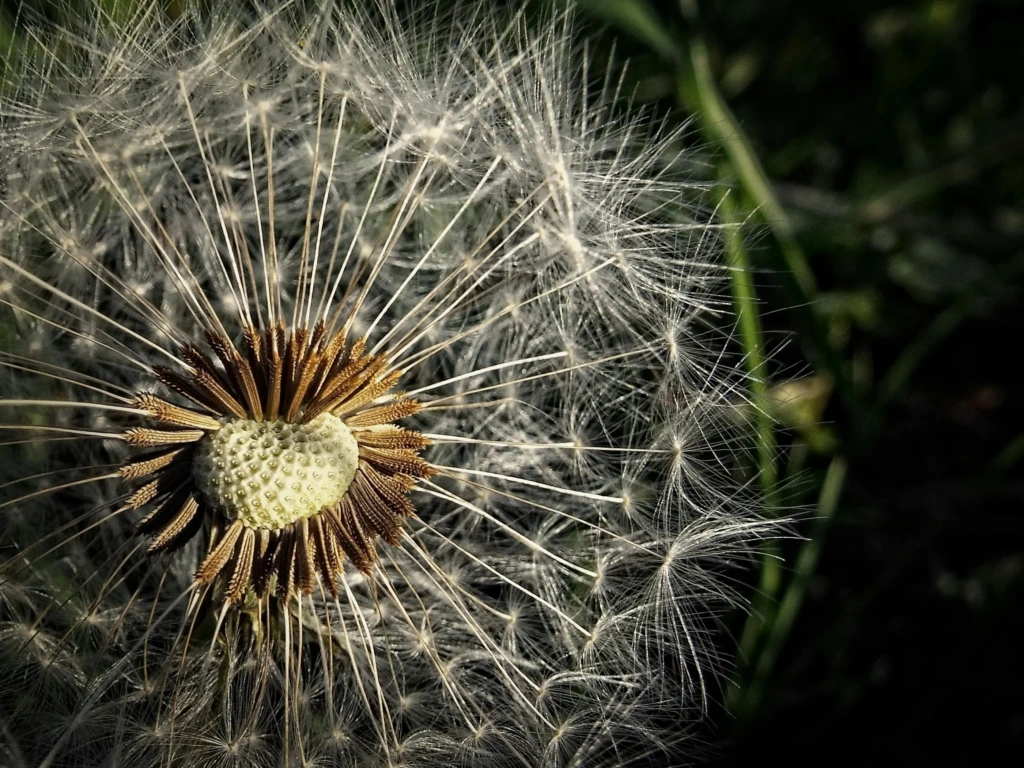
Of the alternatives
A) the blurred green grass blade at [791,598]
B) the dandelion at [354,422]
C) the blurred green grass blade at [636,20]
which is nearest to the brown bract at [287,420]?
the dandelion at [354,422]

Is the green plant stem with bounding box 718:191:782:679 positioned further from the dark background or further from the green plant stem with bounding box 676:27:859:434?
the dark background

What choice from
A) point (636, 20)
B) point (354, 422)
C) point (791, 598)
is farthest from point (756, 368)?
point (636, 20)

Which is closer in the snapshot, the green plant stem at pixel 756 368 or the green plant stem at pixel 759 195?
the green plant stem at pixel 756 368

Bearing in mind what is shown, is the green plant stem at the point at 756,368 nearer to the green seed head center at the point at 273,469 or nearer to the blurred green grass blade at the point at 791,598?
the blurred green grass blade at the point at 791,598

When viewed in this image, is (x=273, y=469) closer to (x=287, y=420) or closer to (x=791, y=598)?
(x=287, y=420)

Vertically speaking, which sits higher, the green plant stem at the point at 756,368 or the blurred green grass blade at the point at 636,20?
the blurred green grass blade at the point at 636,20

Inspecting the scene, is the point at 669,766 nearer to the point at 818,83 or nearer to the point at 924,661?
the point at 924,661

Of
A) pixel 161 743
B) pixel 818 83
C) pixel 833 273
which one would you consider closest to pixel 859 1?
pixel 818 83
